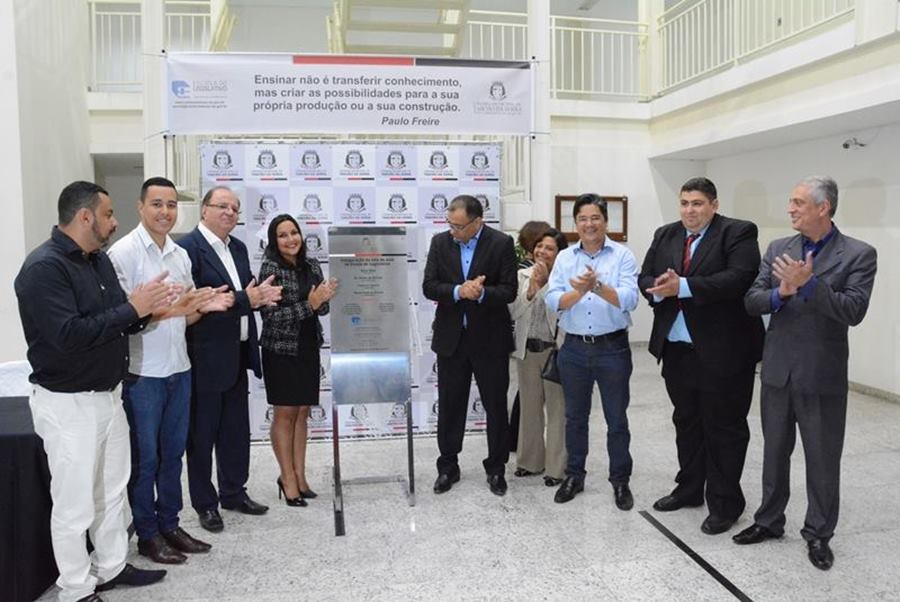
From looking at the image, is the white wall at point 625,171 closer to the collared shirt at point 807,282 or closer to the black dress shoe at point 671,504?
the black dress shoe at point 671,504

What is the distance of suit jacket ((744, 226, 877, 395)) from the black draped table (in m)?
3.02

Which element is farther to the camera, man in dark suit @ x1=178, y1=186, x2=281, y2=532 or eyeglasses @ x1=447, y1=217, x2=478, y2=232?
eyeglasses @ x1=447, y1=217, x2=478, y2=232

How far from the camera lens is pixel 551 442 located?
4078 millimetres

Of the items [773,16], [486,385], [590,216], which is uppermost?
[773,16]

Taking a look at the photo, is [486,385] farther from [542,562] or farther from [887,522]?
[887,522]

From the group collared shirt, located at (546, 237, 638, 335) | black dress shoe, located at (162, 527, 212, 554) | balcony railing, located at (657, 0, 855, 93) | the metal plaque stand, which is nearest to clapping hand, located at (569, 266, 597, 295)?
collared shirt, located at (546, 237, 638, 335)

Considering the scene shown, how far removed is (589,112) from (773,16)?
2.30m

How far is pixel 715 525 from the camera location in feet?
10.7

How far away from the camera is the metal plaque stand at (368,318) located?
3686mm

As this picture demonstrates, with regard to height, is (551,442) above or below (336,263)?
below

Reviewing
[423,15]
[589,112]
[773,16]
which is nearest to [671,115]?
[589,112]

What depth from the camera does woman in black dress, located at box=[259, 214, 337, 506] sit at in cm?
360

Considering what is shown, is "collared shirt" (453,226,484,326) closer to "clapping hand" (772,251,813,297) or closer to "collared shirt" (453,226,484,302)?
"collared shirt" (453,226,484,302)

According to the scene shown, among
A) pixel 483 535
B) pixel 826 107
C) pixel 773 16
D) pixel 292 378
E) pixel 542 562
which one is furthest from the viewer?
pixel 773 16
